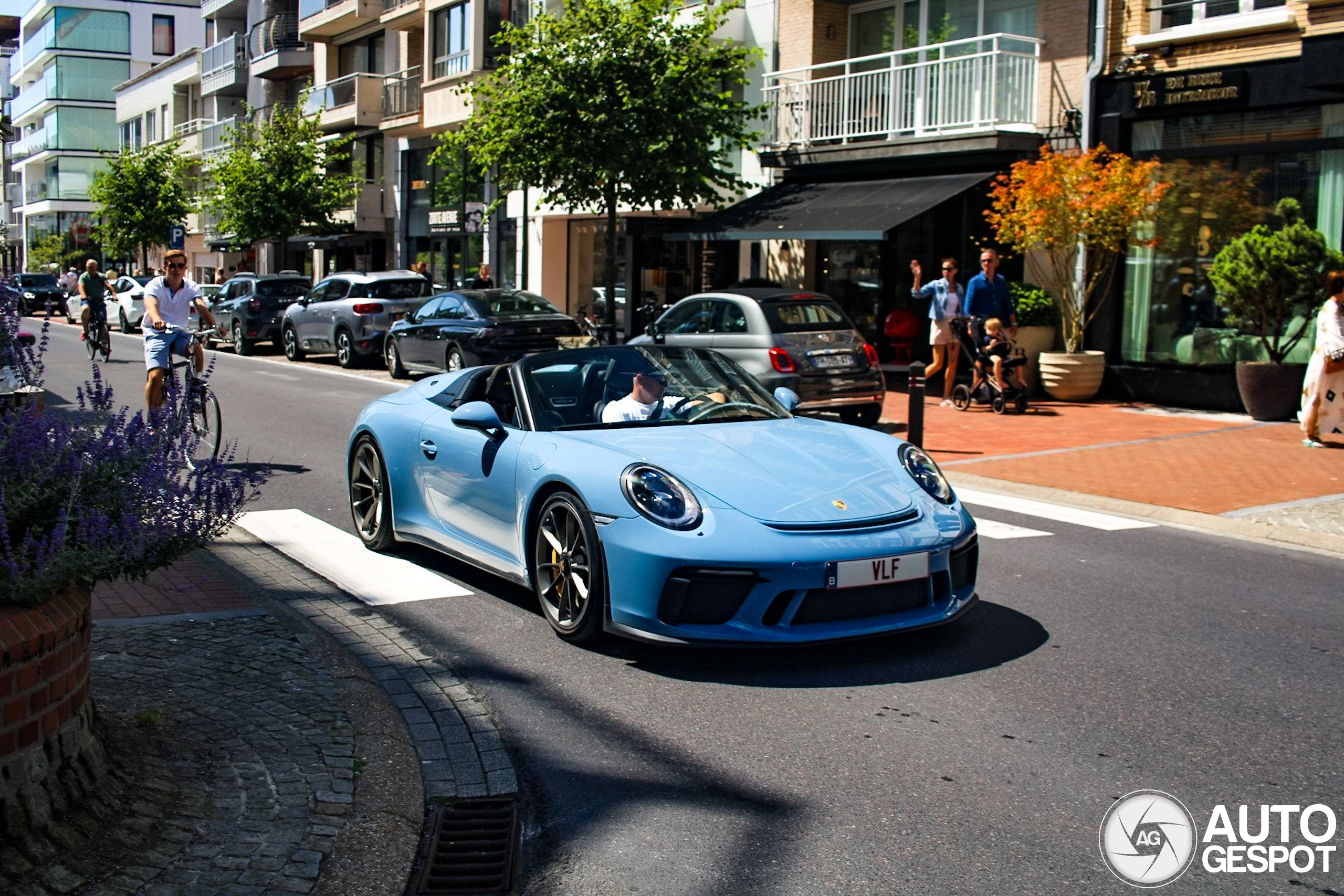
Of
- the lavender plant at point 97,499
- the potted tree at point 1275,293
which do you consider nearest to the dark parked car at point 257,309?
the potted tree at point 1275,293

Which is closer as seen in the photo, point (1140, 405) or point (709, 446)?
point (709, 446)

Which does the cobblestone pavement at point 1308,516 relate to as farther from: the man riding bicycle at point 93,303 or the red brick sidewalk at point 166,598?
the man riding bicycle at point 93,303

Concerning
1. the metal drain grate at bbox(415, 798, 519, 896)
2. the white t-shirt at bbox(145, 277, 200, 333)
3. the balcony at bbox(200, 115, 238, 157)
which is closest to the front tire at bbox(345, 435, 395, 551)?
the metal drain grate at bbox(415, 798, 519, 896)

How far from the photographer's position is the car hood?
18.6 feet

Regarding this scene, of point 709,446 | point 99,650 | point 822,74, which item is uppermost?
point 822,74

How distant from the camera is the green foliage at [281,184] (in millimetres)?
40031

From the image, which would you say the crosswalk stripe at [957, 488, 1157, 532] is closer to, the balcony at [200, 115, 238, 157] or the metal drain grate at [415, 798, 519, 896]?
the metal drain grate at [415, 798, 519, 896]

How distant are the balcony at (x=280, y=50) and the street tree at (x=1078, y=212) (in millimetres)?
36782

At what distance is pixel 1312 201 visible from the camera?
645 inches

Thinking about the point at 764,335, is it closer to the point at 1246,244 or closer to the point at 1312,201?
the point at 1246,244

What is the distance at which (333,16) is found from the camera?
43.1m

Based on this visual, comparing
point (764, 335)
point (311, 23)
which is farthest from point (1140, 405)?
point (311, 23)

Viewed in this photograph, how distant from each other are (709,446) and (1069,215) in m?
12.6

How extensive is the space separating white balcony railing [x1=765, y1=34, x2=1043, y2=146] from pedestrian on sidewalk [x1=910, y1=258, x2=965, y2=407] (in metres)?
3.89
